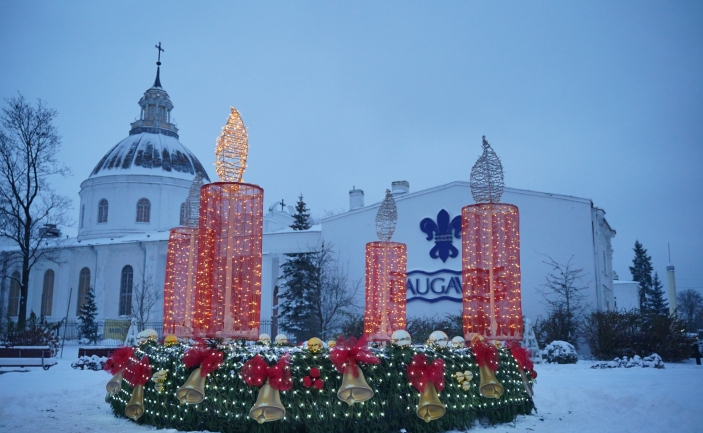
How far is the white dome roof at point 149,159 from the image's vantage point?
46688 mm

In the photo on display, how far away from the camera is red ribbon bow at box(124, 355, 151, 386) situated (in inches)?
365

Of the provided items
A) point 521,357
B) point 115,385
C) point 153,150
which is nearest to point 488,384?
point 521,357

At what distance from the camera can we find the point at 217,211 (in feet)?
32.0

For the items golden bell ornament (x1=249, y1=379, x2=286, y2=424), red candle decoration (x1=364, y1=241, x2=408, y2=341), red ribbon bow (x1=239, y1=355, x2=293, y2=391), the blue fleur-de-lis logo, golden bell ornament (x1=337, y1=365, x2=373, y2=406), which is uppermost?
the blue fleur-de-lis logo

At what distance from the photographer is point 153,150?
47.7m

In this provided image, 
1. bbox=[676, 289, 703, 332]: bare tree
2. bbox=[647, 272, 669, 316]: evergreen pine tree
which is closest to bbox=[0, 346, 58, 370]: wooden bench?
bbox=[647, 272, 669, 316]: evergreen pine tree

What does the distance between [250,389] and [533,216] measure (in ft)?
73.6

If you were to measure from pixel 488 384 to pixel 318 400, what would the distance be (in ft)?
8.94

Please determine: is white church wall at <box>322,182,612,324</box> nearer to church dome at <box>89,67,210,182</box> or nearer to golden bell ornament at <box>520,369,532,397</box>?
golden bell ornament at <box>520,369,532,397</box>

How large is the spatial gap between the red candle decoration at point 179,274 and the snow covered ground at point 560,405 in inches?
82.7

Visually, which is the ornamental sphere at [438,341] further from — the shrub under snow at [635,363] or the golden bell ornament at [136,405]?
the shrub under snow at [635,363]

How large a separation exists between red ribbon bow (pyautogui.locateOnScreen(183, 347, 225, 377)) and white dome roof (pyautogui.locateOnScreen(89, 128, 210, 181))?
39.4 metres

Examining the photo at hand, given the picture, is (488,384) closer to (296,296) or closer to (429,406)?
(429,406)

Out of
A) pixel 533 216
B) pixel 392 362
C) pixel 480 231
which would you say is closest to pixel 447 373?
pixel 392 362
